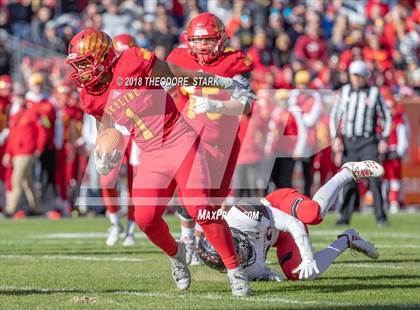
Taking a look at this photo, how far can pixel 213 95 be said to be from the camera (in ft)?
25.5

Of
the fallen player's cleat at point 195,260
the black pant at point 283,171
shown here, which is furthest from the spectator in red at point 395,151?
the fallen player's cleat at point 195,260

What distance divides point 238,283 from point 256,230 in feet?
2.72

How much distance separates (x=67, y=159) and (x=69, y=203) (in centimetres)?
67

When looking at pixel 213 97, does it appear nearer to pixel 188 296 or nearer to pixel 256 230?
pixel 256 230

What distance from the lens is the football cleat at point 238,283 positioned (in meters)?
6.20

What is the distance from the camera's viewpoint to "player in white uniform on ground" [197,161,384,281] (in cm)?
682

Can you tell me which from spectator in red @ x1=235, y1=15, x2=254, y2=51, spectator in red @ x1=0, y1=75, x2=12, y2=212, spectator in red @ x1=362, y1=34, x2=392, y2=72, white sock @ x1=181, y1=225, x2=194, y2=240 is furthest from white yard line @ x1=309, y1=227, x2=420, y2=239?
spectator in red @ x1=362, y1=34, x2=392, y2=72

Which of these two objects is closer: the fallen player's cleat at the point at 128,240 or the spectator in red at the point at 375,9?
the fallen player's cleat at the point at 128,240

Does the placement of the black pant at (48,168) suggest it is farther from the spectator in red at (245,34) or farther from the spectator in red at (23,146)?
the spectator in red at (245,34)

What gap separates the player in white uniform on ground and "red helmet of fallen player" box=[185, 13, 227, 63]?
1.23 meters

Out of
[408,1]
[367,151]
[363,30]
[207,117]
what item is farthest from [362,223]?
[408,1]

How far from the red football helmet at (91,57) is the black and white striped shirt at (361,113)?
6.78 m

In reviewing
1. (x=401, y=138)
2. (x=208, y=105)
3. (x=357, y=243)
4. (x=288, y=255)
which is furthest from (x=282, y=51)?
(x=288, y=255)

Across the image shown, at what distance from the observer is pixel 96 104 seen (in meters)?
6.36
